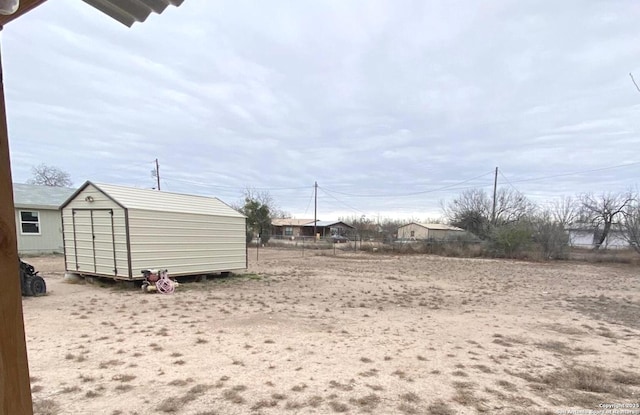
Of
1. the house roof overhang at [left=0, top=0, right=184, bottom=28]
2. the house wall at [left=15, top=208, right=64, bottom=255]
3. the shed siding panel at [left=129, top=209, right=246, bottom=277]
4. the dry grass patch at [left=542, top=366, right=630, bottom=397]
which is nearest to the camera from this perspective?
the house roof overhang at [left=0, top=0, right=184, bottom=28]

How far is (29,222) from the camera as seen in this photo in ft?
51.9

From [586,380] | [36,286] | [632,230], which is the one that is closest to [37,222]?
[36,286]

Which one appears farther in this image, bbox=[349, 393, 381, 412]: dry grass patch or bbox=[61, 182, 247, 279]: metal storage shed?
bbox=[61, 182, 247, 279]: metal storage shed

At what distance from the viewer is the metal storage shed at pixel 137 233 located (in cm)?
836

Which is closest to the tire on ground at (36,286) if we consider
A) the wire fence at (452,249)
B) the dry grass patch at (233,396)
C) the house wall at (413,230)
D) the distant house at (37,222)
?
the dry grass patch at (233,396)

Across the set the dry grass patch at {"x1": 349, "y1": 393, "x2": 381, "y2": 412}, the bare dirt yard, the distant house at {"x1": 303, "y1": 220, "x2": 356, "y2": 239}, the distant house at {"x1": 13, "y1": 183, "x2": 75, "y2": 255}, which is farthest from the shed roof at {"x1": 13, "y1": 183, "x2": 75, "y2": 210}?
the distant house at {"x1": 303, "y1": 220, "x2": 356, "y2": 239}

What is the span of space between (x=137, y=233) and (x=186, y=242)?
4.76 feet

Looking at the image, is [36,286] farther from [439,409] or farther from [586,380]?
[586,380]

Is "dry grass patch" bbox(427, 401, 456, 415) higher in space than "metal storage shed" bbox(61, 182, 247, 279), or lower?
lower

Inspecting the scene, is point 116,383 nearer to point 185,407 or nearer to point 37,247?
point 185,407

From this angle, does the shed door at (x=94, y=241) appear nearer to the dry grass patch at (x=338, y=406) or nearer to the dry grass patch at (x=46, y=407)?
the dry grass patch at (x=46, y=407)

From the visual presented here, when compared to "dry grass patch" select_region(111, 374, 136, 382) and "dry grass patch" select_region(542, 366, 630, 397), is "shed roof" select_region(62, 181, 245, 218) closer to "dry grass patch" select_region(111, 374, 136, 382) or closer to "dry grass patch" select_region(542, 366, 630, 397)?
"dry grass patch" select_region(111, 374, 136, 382)

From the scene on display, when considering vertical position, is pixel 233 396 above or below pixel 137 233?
below

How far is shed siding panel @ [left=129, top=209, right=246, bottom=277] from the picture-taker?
8.50 meters
